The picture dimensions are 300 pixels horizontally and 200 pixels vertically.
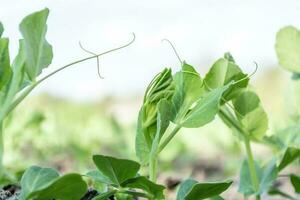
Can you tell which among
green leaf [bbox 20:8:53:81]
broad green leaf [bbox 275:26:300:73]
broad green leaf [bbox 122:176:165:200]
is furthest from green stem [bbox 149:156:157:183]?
broad green leaf [bbox 275:26:300:73]

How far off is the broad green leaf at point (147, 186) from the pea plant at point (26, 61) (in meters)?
0.11

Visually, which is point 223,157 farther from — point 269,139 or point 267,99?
point 267,99

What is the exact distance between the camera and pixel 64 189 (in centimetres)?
54

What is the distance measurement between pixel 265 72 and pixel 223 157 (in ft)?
13.8

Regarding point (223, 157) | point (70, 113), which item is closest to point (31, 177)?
point (223, 157)

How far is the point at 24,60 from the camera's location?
0.56 meters

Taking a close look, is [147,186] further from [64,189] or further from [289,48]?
[289,48]

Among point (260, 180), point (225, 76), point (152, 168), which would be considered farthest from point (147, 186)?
point (260, 180)

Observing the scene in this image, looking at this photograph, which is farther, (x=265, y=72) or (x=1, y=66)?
(x=265, y=72)

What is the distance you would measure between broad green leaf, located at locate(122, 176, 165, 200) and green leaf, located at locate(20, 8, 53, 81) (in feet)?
0.39

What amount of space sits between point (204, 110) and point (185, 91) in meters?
0.03

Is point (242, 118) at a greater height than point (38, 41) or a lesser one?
lesser

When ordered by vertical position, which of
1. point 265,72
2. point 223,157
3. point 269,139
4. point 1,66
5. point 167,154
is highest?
point 1,66

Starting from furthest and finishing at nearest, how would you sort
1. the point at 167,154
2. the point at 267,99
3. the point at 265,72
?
the point at 265,72 < the point at 267,99 < the point at 167,154
